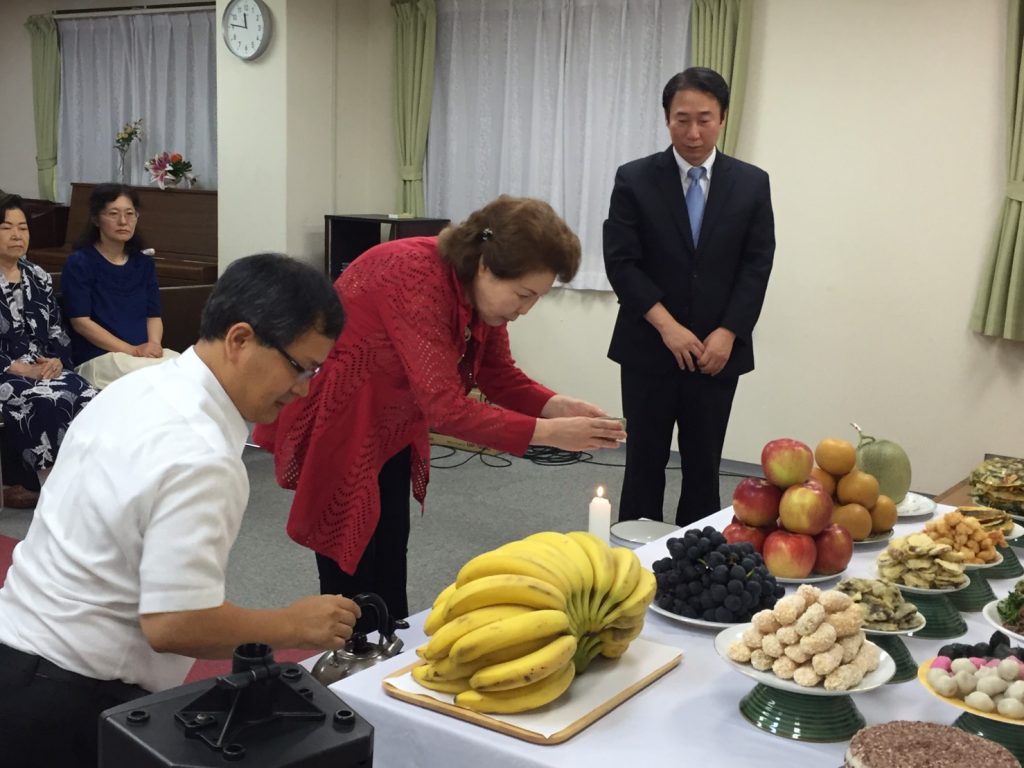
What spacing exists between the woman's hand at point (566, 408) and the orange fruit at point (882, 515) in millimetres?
557

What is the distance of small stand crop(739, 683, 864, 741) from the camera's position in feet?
4.12

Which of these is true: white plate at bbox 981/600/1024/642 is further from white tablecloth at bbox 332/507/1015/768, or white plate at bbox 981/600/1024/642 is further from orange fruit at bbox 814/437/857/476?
orange fruit at bbox 814/437/857/476

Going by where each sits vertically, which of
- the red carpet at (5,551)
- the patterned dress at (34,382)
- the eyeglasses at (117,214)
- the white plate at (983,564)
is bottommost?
the red carpet at (5,551)

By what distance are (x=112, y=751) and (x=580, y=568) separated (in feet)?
1.92

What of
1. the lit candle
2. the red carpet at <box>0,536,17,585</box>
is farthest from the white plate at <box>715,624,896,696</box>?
the red carpet at <box>0,536,17,585</box>

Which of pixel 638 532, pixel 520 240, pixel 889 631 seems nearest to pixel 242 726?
pixel 889 631

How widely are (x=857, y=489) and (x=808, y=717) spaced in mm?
752

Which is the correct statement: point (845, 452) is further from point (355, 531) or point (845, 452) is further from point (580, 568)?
point (355, 531)

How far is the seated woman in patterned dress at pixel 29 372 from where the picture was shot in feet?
14.0

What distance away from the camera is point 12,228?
172 inches

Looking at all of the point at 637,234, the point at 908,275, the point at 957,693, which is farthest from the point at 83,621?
the point at 908,275

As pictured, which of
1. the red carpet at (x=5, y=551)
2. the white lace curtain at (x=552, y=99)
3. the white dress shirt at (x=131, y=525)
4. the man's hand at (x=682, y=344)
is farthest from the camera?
the white lace curtain at (x=552, y=99)

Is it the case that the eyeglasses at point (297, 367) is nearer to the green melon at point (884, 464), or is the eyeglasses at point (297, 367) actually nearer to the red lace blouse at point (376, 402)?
the red lace blouse at point (376, 402)

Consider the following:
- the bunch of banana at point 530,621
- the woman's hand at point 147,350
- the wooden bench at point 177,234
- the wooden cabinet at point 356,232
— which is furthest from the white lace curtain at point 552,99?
the bunch of banana at point 530,621
